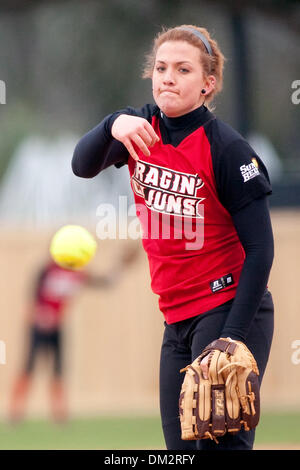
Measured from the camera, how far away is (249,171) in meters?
2.93

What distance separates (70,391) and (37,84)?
5.56 meters

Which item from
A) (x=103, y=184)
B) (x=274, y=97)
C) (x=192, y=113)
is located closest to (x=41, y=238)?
(x=103, y=184)

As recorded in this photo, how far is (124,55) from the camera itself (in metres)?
13.2

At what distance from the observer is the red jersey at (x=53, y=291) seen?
9.14 m

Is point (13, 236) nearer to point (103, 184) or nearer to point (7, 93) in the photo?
point (103, 184)

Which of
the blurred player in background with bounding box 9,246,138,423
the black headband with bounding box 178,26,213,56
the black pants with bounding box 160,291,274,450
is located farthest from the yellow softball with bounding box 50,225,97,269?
the blurred player in background with bounding box 9,246,138,423

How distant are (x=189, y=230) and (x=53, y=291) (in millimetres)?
6273

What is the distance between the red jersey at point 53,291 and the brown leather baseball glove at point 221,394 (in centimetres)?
629

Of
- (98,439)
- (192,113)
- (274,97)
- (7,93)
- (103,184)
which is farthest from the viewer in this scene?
(7,93)

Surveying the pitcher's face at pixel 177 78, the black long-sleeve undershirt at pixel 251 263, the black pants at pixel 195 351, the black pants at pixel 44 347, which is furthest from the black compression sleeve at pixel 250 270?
the black pants at pixel 44 347

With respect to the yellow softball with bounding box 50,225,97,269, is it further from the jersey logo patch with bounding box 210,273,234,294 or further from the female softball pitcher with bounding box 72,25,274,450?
the jersey logo patch with bounding box 210,273,234,294

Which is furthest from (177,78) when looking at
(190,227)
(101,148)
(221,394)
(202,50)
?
(221,394)

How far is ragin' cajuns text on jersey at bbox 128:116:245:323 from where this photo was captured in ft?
9.93

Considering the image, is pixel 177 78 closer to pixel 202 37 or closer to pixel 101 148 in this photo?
pixel 202 37
